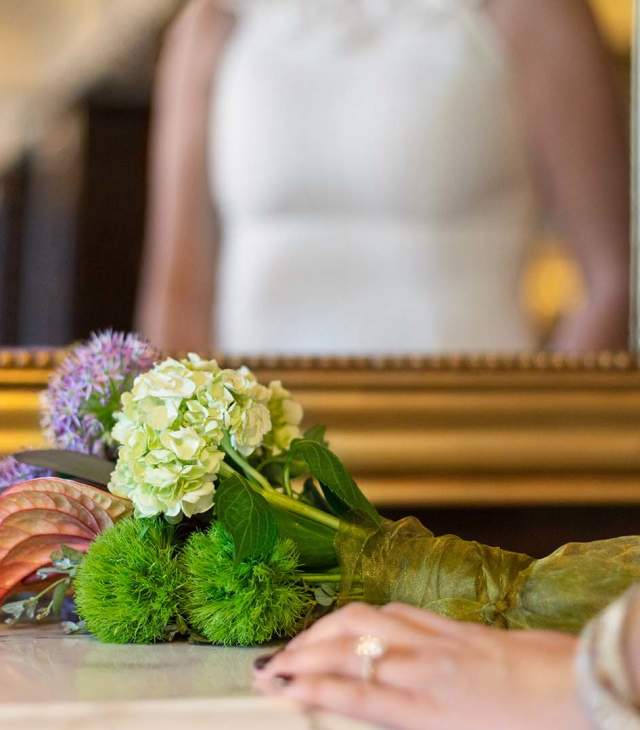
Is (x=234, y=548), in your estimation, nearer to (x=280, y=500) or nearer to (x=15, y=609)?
(x=280, y=500)

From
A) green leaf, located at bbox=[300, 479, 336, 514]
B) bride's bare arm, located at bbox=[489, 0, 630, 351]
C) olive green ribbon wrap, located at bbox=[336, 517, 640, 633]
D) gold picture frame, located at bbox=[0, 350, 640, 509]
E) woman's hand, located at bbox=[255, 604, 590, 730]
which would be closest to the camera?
woman's hand, located at bbox=[255, 604, 590, 730]

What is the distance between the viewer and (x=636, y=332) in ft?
3.21

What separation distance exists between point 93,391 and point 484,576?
238 millimetres

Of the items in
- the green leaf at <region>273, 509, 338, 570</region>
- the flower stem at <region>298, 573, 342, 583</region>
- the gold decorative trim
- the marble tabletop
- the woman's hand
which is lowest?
the marble tabletop

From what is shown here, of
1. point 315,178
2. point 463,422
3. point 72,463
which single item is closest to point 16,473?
point 72,463

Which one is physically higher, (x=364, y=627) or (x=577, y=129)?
(x=577, y=129)

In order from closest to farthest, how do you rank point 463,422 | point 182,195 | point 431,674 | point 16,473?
point 431,674 < point 16,473 < point 463,422 < point 182,195

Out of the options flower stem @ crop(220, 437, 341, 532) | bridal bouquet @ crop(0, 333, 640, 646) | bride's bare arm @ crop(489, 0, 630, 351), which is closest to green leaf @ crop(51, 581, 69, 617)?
bridal bouquet @ crop(0, 333, 640, 646)

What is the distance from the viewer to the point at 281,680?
0.43 meters

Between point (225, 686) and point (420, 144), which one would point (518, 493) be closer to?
point (420, 144)

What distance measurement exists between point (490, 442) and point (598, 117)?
13.1 inches

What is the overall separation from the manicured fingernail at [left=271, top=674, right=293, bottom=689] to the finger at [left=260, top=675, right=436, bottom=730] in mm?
14

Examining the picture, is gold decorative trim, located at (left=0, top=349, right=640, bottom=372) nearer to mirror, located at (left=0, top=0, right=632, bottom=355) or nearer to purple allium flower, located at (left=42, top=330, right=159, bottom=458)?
Result: mirror, located at (left=0, top=0, right=632, bottom=355)

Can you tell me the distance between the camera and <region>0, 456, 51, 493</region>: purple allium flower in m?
0.61
